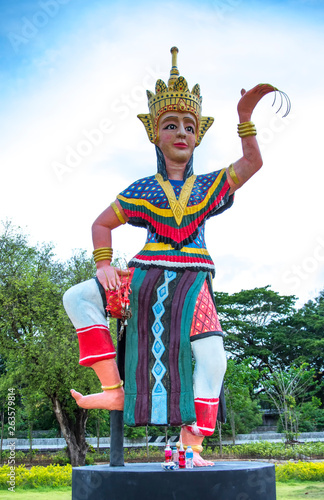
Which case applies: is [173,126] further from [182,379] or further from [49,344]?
[49,344]

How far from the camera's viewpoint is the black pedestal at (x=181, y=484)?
3270mm

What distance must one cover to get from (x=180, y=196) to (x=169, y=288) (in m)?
0.85

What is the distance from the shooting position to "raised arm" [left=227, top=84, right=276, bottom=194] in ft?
14.3

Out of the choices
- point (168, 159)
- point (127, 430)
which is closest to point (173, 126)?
point (168, 159)

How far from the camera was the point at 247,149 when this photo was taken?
446 centimetres

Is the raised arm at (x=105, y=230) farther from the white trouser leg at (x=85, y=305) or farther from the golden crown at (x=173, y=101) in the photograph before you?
the golden crown at (x=173, y=101)

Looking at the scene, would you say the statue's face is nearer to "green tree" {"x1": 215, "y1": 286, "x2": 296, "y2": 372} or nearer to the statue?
the statue

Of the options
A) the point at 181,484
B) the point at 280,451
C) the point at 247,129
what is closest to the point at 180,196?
the point at 247,129

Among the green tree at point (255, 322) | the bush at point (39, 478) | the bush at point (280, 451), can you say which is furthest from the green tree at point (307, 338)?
the bush at point (39, 478)

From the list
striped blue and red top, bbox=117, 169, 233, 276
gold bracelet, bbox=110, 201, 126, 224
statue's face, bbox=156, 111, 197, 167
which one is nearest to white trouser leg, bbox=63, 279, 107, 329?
striped blue and red top, bbox=117, 169, 233, 276

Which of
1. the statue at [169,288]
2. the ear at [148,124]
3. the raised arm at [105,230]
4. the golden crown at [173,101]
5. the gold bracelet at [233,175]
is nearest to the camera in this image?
the statue at [169,288]

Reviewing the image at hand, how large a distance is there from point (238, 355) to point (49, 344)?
647 inches

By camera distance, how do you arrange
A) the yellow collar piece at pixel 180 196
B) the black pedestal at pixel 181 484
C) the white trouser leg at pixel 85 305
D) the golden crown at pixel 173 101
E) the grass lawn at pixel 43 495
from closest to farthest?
1. the black pedestal at pixel 181 484
2. the white trouser leg at pixel 85 305
3. the yellow collar piece at pixel 180 196
4. the golden crown at pixel 173 101
5. the grass lawn at pixel 43 495

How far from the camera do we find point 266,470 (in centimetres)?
359
